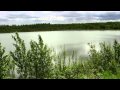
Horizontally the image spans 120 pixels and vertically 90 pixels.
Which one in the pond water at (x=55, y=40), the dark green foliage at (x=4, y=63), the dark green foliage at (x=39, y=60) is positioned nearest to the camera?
the dark green foliage at (x=4, y=63)

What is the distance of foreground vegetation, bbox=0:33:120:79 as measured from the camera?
411 centimetres

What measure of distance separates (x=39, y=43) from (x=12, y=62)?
0.55 metres

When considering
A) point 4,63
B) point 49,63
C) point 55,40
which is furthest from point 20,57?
point 55,40

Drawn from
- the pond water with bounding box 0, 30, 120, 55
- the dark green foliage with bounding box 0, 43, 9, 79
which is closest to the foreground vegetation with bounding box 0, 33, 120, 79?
the dark green foliage with bounding box 0, 43, 9, 79

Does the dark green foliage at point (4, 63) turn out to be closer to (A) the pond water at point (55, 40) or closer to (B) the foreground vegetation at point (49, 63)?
(B) the foreground vegetation at point (49, 63)

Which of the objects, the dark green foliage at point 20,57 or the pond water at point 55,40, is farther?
the pond water at point 55,40

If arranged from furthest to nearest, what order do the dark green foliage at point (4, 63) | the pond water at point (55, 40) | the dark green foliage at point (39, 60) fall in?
the pond water at point (55, 40) → the dark green foliage at point (39, 60) → the dark green foliage at point (4, 63)

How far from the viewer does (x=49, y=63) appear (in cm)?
433

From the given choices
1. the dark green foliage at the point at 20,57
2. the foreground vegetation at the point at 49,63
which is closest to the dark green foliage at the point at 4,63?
the foreground vegetation at the point at 49,63

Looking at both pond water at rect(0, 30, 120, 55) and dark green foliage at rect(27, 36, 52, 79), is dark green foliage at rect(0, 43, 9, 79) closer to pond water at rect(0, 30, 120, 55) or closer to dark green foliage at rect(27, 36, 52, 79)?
dark green foliage at rect(27, 36, 52, 79)

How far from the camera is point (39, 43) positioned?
4445 millimetres

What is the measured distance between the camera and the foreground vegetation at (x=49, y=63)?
4109 mm
